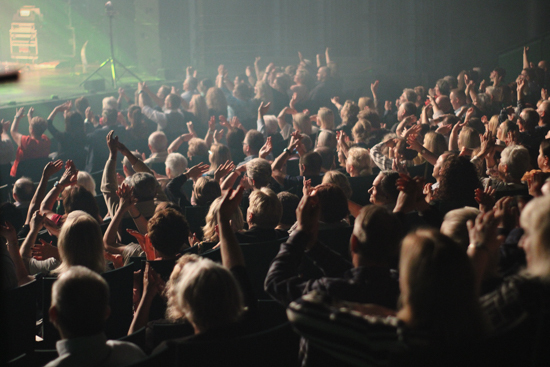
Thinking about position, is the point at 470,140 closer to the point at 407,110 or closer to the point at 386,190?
the point at 386,190

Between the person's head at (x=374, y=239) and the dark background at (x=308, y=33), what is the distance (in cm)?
1242

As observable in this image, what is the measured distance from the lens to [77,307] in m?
1.93

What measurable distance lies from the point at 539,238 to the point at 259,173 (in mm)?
3125

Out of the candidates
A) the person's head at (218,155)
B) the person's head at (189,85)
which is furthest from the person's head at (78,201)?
the person's head at (189,85)

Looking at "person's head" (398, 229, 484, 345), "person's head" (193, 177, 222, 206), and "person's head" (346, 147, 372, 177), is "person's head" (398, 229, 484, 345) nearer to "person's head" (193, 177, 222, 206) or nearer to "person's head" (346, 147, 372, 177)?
"person's head" (193, 177, 222, 206)

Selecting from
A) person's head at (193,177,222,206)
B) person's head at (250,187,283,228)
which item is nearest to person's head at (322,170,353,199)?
person's head at (250,187,283,228)

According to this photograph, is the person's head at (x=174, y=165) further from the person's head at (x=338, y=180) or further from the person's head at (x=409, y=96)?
the person's head at (x=409, y=96)

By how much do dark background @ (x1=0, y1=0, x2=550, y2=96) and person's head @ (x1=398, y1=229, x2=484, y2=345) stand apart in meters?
13.0

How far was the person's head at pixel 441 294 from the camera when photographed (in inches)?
58.6

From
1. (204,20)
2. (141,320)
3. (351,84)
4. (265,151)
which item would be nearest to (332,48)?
(351,84)

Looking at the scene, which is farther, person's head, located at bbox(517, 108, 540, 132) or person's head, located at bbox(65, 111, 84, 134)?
person's head, located at bbox(65, 111, 84, 134)

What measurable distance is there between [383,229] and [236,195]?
68 cm

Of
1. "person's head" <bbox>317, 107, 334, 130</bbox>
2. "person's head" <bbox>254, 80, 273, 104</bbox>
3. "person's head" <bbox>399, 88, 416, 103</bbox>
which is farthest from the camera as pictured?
"person's head" <bbox>254, 80, 273, 104</bbox>

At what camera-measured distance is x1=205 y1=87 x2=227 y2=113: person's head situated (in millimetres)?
9648
